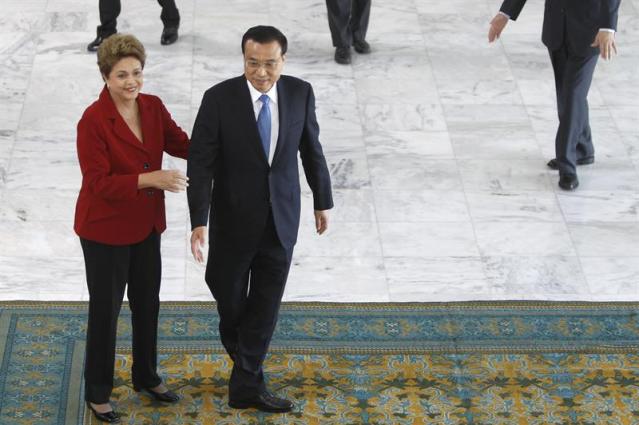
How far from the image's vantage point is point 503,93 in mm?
8836

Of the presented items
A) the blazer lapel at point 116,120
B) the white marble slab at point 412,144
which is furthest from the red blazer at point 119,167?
the white marble slab at point 412,144

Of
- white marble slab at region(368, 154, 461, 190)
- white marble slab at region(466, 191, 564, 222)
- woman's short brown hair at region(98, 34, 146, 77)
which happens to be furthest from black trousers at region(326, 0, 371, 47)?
woman's short brown hair at region(98, 34, 146, 77)

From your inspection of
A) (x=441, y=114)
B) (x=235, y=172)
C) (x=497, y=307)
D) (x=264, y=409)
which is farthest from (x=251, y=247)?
(x=441, y=114)

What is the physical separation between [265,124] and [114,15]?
4.33 metres

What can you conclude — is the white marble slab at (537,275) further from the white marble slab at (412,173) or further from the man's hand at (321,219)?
the man's hand at (321,219)

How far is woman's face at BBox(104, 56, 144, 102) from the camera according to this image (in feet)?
15.8

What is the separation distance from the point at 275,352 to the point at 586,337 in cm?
157

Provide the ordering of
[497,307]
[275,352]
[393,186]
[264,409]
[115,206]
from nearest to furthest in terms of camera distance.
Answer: [115,206] < [264,409] < [275,352] < [497,307] < [393,186]

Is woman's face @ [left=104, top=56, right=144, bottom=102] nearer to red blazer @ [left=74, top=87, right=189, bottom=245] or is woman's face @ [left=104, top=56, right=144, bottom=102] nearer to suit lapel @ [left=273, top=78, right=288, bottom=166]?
red blazer @ [left=74, top=87, right=189, bottom=245]

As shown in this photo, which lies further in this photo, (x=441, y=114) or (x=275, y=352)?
(x=441, y=114)

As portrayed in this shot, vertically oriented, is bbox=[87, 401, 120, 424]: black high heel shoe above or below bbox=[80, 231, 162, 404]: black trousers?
below

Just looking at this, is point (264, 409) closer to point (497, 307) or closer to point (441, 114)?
point (497, 307)

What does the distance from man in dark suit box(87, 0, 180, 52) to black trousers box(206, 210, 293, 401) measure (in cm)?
A: 401

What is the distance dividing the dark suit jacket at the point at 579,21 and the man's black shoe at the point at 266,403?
117 inches
